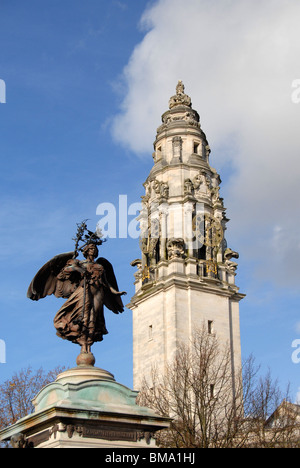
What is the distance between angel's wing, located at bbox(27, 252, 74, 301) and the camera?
1441 cm

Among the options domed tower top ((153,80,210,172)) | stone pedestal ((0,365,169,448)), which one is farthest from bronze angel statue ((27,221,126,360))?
domed tower top ((153,80,210,172))

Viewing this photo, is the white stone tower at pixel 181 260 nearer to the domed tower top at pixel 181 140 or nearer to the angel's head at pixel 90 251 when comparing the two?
the domed tower top at pixel 181 140

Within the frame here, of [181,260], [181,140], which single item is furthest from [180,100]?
[181,260]

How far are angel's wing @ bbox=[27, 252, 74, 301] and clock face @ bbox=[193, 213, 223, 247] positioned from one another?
41496 mm

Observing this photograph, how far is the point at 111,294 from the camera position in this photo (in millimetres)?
14734

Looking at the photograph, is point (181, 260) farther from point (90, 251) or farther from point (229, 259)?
point (90, 251)

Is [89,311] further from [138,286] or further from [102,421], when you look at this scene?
[138,286]

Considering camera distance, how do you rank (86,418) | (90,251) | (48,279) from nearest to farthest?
(86,418) → (90,251) → (48,279)

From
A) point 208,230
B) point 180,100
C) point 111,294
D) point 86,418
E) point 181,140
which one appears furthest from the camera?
point 180,100

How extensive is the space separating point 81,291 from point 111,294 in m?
0.96

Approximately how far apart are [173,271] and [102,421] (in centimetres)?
4147

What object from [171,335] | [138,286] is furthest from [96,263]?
[138,286]

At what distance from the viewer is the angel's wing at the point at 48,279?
567 inches

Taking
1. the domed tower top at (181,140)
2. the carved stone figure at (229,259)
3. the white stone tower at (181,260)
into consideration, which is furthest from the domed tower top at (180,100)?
the carved stone figure at (229,259)
